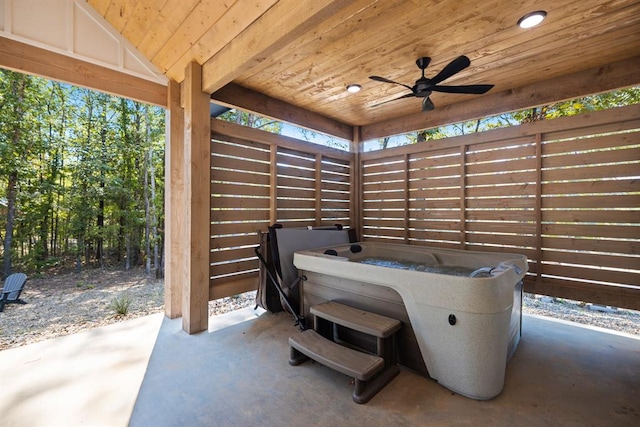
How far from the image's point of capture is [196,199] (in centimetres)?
268

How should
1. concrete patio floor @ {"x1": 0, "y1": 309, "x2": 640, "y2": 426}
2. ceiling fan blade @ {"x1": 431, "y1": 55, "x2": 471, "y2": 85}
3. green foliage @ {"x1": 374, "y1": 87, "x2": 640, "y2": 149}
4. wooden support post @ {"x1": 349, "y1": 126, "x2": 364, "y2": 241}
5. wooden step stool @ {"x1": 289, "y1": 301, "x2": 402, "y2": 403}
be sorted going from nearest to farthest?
concrete patio floor @ {"x1": 0, "y1": 309, "x2": 640, "y2": 426} < wooden step stool @ {"x1": 289, "y1": 301, "x2": 402, "y2": 403} < ceiling fan blade @ {"x1": 431, "y1": 55, "x2": 471, "y2": 85} < green foliage @ {"x1": 374, "y1": 87, "x2": 640, "y2": 149} < wooden support post @ {"x1": 349, "y1": 126, "x2": 364, "y2": 241}

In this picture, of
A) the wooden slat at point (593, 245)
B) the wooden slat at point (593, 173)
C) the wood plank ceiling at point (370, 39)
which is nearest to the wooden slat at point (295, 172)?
the wood plank ceiling at point (370, 39)

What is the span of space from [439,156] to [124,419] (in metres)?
4.13

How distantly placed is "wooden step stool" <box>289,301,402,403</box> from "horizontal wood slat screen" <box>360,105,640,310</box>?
2.26m

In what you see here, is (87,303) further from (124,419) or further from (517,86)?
(517,86)

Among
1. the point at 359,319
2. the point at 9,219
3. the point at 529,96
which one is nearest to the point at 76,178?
the point at 9,219

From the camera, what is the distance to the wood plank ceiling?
75.8 inches

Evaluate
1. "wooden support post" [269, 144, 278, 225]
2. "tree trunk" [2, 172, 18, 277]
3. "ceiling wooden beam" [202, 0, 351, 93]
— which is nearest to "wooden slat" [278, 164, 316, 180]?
"wooden support post" [269, 144, 278, 225]

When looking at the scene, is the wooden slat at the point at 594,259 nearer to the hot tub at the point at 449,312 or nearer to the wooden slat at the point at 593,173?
the wooden slat at the point at 593,173

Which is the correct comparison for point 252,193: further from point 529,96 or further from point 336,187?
point 529,96

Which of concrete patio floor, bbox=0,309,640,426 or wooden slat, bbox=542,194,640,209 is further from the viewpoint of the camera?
wooden slat, bbox=542,194,640,209

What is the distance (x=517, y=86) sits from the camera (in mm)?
3225

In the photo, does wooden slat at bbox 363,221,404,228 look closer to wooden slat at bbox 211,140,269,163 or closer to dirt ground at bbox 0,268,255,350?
A: wooden slat at bbox 211,140,269,163

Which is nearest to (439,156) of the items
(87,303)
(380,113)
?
(380,113)
